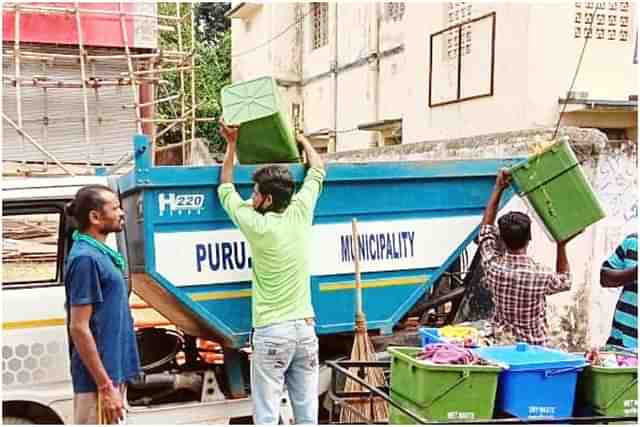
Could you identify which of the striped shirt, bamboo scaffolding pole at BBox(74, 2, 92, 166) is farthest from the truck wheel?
bamboo scaffolding pole at BBox(74, 2, 92, 166)

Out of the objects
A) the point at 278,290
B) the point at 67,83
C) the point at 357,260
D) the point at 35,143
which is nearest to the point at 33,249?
the point at 278,290

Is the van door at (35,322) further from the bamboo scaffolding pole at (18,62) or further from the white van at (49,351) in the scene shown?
the bamboo scaffolding pole at (18,62)

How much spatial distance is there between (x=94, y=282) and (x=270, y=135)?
1331 millimetres

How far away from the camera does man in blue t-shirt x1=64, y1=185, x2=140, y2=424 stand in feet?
9.79

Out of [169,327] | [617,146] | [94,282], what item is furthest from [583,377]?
[617,146]

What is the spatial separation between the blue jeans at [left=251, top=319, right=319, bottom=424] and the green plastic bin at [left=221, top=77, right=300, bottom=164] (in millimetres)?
957

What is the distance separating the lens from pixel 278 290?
3.55 meters

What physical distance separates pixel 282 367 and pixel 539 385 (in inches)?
47.4

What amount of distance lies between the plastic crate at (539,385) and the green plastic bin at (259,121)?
5.32 feet

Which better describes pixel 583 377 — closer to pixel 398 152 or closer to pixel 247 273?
pixel 247 273

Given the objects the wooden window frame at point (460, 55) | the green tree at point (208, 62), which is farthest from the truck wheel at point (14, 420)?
the green tree at point (208, 62)

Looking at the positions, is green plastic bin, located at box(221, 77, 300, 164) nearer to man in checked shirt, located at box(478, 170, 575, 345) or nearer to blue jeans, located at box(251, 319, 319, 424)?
blue jeans, located at box(251, 319, 319, 424)

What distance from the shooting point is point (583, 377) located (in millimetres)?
3014

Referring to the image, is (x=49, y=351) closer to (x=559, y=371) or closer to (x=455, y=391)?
(x=455, y=391)
